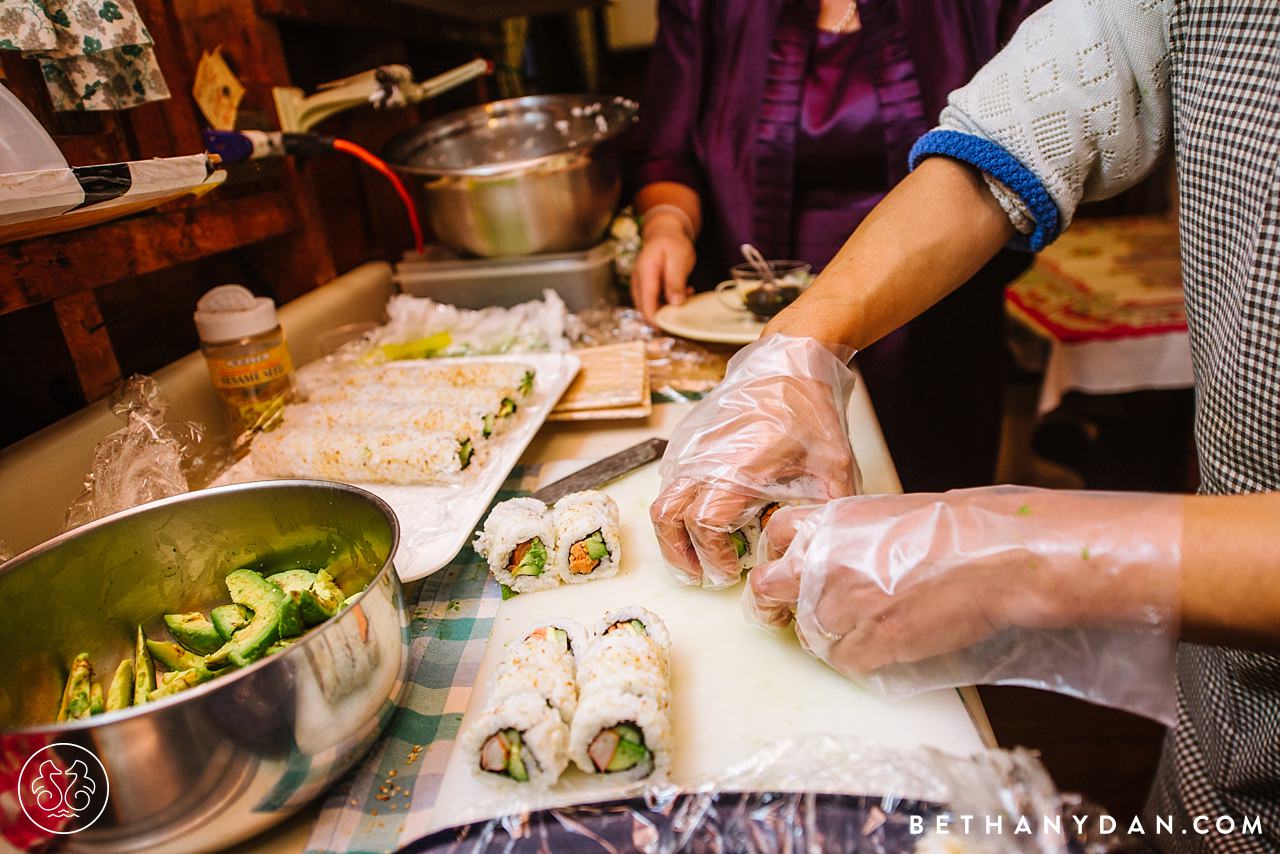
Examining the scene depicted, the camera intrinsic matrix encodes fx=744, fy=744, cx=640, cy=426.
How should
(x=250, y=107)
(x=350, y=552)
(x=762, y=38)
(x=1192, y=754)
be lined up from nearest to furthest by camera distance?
(x=350, y=552)
(x=1192, y=754)
(x=250, y=107)
(x=762, y=38)

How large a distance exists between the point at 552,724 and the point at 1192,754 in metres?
0.86

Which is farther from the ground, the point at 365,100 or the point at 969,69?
the point at 365,100

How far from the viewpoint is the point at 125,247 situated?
1.08 meters

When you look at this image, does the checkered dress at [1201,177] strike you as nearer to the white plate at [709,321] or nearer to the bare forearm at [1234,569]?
the bare forearm at [1234,569]

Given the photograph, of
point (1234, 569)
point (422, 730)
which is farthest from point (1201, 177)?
point (422, 730)

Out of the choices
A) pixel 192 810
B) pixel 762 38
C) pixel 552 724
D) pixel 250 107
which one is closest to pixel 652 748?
pixel 552 724

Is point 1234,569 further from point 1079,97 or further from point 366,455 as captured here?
point 366,455

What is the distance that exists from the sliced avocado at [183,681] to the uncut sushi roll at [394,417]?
1.50 feet

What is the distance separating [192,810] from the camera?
549mm

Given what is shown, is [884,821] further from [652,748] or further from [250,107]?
[250,107]

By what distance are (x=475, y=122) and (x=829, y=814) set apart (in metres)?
1.77

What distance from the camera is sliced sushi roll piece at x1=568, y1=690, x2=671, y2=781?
60cm

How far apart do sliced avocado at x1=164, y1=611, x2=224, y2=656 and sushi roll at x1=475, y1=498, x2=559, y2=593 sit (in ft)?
0.95

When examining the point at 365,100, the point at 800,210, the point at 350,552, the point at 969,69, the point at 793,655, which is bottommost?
the point at 793,655
